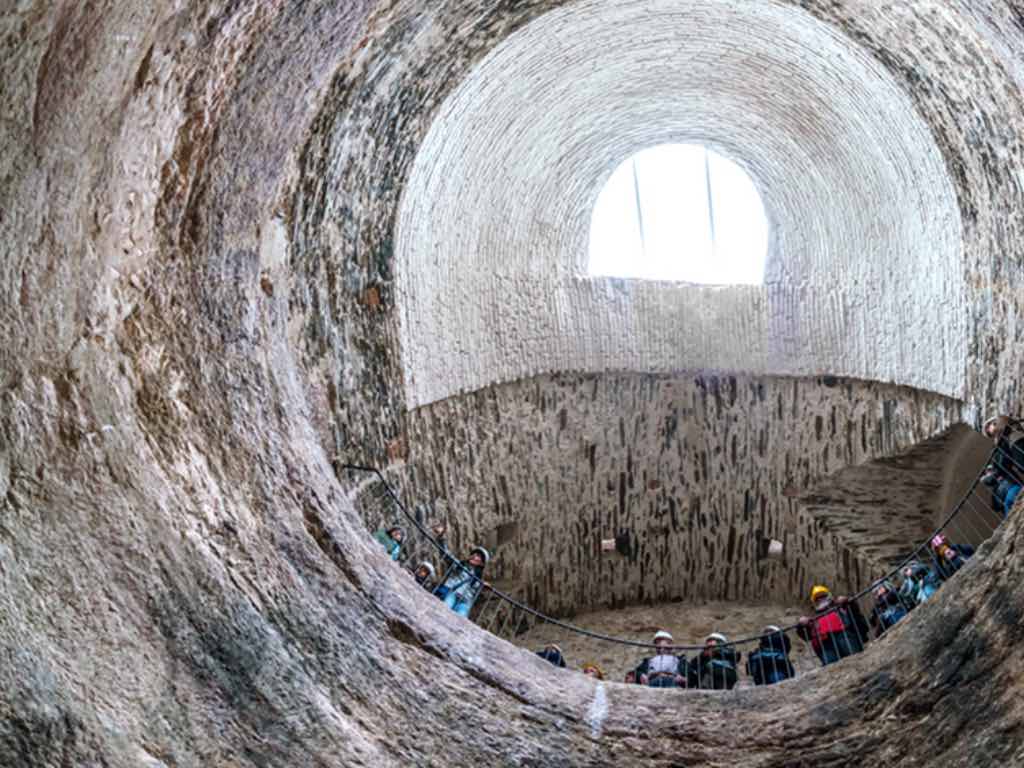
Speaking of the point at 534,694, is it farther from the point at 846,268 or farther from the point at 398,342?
the point at 846,268

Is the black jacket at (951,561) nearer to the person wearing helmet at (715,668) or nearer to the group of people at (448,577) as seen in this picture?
the person wearing helmet at (715,668)

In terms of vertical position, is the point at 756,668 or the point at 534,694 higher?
the point at 756,668

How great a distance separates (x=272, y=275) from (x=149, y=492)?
2.50 meters

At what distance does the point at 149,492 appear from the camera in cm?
458

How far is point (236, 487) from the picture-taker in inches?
205

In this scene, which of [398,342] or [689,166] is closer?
[398,342]

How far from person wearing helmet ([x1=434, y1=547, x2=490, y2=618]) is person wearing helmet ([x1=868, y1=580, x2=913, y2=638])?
2713 mm

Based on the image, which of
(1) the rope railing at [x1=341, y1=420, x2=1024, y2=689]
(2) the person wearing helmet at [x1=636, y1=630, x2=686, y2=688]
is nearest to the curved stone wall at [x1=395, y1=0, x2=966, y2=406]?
(1) the rope railing at [x1=341, y1=420, x2=1024, y2=689]

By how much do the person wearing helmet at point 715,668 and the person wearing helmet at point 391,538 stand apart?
2196 millimetres

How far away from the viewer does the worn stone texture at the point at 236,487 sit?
3.88 meters

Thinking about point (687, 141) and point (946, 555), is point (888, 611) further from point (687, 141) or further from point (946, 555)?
point (687, 141)

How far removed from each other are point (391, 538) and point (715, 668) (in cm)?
242

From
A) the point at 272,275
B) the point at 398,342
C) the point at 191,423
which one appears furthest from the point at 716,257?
the point at 191,423

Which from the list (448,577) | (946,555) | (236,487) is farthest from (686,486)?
(236,487)
